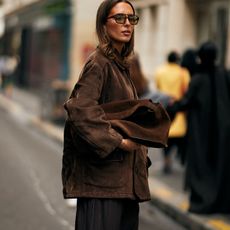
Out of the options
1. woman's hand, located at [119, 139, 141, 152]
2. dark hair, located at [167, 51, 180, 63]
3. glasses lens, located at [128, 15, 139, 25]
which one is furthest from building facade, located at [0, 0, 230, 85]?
woman's hand, located at [119, 139, 141, 152]

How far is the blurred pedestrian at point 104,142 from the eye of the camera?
11.3ft

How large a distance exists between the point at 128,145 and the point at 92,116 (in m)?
0.25

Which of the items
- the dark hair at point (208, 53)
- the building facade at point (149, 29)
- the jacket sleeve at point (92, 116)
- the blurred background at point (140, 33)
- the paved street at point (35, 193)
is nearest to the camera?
the jacket sleeve at point (92, 116)

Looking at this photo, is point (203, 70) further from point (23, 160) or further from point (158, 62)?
point (158, 62)

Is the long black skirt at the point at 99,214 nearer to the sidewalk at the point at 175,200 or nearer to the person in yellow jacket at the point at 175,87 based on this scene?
the sidewalk at the point at 175,200

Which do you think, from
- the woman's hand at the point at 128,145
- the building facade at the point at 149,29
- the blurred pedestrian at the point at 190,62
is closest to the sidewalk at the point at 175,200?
the blurred pedestrian at the point at 190,62

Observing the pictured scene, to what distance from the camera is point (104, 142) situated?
3.44 meters

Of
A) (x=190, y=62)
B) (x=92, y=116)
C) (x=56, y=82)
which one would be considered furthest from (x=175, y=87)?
(x=56, y=82)

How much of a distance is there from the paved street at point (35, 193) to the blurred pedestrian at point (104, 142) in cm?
286

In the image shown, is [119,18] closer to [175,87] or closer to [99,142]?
[99,142]

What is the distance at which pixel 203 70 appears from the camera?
721cm

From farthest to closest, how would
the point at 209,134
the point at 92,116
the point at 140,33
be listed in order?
1. the point at 140,33
2. the point at 209,134
3. the point at 92,116

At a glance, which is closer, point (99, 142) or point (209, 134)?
point (99, 142)

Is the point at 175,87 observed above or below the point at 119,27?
below
